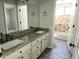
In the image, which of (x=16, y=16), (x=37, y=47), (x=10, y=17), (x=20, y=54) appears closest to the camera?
(x=20, y=54)

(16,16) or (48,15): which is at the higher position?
(48,15)

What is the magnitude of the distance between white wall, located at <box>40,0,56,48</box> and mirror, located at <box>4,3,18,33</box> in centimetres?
157

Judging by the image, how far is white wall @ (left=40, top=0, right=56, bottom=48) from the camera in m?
3.52

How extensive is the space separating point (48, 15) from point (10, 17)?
184 centimetres

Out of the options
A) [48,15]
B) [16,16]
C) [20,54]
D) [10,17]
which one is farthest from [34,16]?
[20,54]

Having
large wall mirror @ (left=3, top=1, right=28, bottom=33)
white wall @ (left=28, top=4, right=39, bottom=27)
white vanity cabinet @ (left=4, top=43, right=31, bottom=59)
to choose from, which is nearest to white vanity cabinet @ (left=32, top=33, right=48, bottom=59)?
white vanity cabinet @ (left=4, top=43, right=31, bottom=59)

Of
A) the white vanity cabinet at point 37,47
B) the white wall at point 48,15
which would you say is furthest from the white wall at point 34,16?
the white vanity cabinet at point 37,47

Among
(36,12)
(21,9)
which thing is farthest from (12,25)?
(36,12)

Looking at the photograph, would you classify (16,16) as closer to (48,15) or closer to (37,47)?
(37,47)

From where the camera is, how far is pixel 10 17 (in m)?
2.25

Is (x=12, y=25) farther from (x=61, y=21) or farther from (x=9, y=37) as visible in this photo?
(x=61, y=21)

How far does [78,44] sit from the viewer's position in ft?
3.80

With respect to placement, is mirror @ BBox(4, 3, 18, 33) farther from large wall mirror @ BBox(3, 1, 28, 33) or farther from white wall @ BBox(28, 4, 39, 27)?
white wall @ BBox(28, 4, 39, 27)

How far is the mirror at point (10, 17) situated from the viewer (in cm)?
214
